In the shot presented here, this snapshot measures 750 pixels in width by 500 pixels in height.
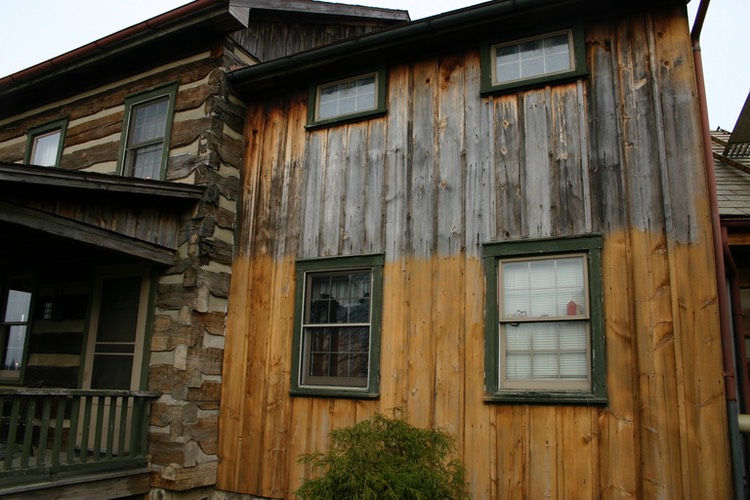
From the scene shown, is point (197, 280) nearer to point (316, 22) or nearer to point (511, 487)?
point (511, 487)

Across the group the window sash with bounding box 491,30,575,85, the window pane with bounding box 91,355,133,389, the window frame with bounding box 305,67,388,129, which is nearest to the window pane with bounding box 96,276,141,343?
the window pane with bounding box 91,355,133,389

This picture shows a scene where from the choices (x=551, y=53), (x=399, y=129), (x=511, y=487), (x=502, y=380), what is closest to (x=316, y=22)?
(x=399, y=129)

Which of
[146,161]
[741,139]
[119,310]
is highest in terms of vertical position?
[741,139]

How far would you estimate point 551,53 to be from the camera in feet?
20.3

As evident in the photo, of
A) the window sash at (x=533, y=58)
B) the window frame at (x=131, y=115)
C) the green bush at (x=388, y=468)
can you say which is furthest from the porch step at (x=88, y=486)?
the window sash at (x=533, y=58)

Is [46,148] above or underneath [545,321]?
above

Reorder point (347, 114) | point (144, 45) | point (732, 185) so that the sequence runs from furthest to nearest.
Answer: point (144, 45) → point (347, 114) → point (732, 185)

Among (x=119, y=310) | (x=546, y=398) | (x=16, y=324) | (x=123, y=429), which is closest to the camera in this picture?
(x=546, y=398)

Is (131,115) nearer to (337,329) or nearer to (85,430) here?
(85,430)

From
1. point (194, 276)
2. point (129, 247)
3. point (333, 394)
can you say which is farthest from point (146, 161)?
point (333, 394)

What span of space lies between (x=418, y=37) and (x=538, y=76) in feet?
4.67

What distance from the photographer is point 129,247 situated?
6703mm

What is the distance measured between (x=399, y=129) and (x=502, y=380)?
304 centimetres

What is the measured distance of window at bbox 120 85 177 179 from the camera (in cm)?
816
